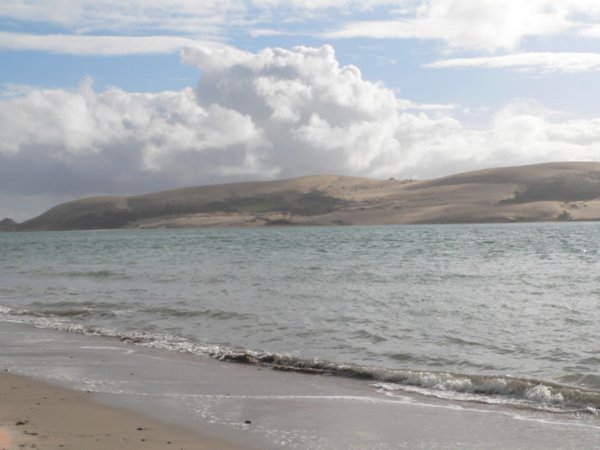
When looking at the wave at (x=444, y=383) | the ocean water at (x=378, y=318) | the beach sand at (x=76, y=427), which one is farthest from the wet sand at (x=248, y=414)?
the ocean water at (x=378, y=318)

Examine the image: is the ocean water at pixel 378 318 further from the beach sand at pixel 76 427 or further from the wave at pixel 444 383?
the beach sand at pixel 76 427

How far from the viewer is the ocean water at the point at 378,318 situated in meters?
12.8

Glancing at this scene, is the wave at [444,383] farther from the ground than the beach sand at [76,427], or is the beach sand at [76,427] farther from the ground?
the beach sand at [76,427]

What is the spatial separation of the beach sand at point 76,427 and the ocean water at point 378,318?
4308mm

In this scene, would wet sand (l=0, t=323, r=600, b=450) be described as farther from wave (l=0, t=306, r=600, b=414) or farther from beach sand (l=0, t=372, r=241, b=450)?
wave (l=0, t=306, r=600, b=414)

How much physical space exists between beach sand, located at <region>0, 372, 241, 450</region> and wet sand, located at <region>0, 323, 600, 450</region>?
13 mm

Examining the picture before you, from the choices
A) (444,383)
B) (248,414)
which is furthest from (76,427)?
(444,383)

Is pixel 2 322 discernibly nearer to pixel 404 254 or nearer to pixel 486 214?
pixel 404 254

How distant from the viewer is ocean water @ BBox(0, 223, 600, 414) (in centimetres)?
1277

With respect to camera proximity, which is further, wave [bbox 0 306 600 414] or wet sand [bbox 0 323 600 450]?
wave [bbox 0 306 600 414]

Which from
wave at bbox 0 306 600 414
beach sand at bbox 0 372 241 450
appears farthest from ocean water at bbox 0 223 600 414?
beach sand at bbox 0 372 241 450

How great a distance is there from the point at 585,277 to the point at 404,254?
61.3 ft

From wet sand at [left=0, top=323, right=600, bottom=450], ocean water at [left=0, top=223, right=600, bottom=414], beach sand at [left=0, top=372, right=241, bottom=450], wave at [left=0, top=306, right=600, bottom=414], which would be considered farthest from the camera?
ocean water at [left=0, top=223, right=600, bottom=414]

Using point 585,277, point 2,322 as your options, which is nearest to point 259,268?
point 585,277
